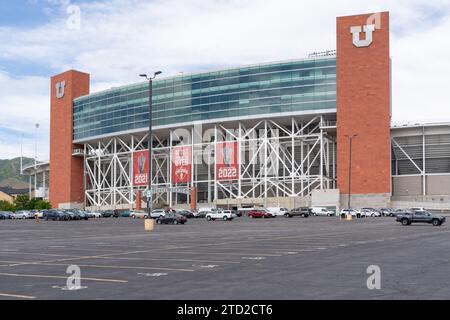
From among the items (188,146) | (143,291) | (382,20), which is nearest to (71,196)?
(188,146)

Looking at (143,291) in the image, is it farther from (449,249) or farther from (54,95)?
(54,95)

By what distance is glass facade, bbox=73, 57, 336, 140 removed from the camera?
96.1 metres

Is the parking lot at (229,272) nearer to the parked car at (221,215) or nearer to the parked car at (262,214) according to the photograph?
the parked car at (221,215)

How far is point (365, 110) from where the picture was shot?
9169 centimetres

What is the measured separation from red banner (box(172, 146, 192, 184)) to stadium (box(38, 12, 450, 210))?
0.18 meters

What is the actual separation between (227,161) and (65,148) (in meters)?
41.9

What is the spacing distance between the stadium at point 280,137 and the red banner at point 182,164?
0.59ft

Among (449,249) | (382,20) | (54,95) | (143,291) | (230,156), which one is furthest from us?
(54,95)

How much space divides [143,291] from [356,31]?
8750 centimetres

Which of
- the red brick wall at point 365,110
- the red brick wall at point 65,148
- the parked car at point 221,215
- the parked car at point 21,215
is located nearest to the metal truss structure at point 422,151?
the red brick wall at point 365,110

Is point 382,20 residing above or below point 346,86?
→ above

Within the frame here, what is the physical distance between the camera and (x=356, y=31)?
94.4 meters

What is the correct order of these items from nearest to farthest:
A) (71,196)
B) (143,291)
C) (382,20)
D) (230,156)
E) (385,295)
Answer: (385,295) → (143,291) → (382,20) → (230,156) → (71,196)

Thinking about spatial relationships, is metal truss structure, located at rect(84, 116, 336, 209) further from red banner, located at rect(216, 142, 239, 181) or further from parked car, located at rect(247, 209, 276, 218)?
parked car, located at rect(247, 209, 276, 218)
